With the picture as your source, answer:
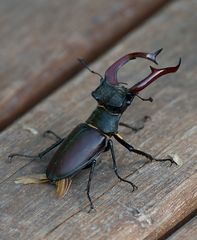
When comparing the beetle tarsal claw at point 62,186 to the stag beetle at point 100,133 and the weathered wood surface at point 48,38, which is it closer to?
the stag beetle at point 100,133

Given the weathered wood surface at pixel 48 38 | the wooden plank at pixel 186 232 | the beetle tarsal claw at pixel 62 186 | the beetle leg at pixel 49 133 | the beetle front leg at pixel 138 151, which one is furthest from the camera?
the weathered wood surface at pixel 48 38

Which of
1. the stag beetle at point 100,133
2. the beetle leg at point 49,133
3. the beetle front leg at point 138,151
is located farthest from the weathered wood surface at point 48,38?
the beetle front leg at point 138,151

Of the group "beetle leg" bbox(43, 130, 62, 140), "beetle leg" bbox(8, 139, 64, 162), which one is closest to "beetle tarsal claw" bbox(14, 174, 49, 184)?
"beetle leg" bbox(8, 139, 64, 162)

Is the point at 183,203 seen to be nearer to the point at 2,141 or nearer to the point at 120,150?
the point at 120,150

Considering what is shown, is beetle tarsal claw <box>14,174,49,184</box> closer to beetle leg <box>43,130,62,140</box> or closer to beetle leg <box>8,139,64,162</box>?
beetle leg <box>8,139,64,162</box>

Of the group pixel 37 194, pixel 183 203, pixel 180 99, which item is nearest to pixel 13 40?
pixel 180 99

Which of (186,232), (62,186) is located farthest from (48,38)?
(186,232)

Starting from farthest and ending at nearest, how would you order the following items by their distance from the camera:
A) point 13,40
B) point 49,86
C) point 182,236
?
point 13,40
point 49,86
point 182,236
